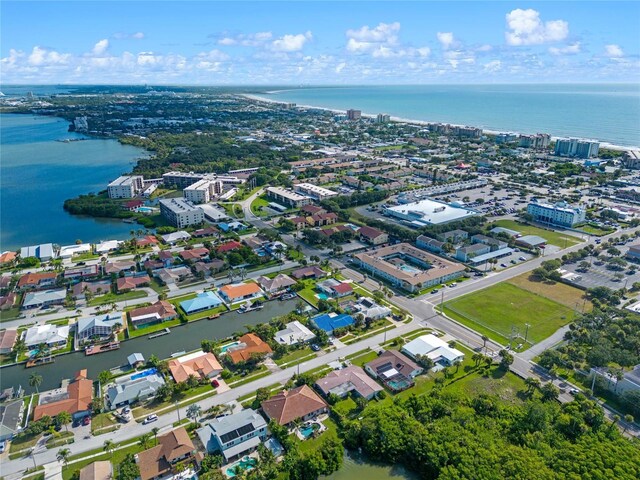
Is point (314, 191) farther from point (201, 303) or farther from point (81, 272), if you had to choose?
point (81, 272)

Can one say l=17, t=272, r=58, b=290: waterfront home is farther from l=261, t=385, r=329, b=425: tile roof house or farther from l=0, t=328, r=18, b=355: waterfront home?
l=261, t=385, r=329, b=425: tile roof house

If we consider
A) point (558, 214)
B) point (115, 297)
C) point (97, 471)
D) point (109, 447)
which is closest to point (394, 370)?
point (109, 447)

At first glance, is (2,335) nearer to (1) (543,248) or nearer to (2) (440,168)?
(1) (543,248)

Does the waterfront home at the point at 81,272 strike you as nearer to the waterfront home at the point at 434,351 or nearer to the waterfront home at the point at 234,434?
the waterfront home at the point at 234,434

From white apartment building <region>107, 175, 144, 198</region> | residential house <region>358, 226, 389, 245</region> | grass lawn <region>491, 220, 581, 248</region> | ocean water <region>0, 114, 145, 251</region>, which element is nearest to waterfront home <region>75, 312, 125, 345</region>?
ocean water <region>0, 114, 145, 251</region>

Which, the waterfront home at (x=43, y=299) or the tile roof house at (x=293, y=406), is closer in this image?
the tile roof house at (x=293, y=406)

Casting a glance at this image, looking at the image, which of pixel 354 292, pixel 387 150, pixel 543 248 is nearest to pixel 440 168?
pixel 387 150

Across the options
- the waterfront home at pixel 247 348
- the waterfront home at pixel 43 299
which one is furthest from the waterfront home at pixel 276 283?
the waterfront home at pixel 43 299
